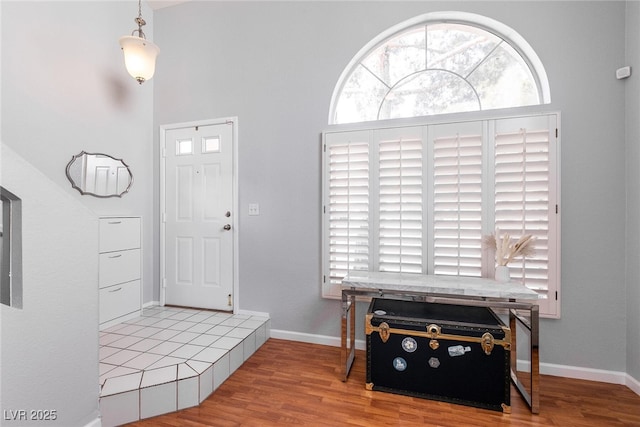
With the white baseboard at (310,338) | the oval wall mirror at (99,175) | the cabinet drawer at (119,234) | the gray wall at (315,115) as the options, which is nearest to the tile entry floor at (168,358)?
the white baseboard at (310,338)

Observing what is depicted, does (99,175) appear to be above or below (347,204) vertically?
above

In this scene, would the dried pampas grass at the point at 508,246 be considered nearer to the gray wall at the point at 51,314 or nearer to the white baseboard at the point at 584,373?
the white baseboard at the point at 584,373

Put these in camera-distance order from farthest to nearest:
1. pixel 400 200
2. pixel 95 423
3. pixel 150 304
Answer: pixel 150 304, pixel 400 200, pixel 95 423

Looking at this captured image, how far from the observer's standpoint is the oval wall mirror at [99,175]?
2.50 metres

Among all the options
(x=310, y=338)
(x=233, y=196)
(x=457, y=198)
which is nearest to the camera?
(x=457, y=198)

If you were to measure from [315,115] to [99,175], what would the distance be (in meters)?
2.10

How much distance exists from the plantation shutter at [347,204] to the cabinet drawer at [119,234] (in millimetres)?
2013

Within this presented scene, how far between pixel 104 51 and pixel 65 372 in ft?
9.22

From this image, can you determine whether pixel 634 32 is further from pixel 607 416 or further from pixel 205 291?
pixel 205 291

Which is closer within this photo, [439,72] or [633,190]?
[633,190]

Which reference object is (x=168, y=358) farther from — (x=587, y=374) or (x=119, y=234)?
(x=587, y=374)

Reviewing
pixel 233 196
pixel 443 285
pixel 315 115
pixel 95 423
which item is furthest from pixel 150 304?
pixel 443 285

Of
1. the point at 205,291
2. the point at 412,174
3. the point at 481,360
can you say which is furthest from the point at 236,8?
the point at 481,360

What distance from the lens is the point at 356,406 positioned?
5.82 feet
